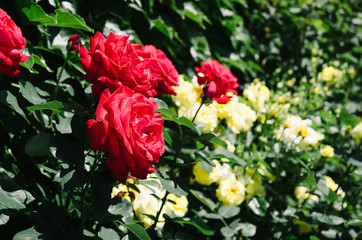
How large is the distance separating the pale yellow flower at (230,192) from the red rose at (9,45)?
99cm

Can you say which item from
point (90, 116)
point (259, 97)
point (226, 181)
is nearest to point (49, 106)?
point (90, 116)

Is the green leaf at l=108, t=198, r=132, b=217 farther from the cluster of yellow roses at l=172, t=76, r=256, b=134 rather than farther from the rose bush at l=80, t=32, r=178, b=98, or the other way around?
the cluster of yellow roses at l=172, t=76, r=256, b=134

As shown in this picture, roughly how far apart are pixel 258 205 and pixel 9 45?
1.23 metres

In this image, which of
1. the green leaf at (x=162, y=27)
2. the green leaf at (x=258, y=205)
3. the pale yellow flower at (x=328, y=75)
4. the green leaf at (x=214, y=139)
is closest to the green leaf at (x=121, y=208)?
the green leaf at (x=214, y=139)

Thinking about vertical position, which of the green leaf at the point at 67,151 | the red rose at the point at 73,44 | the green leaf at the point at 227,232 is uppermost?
the red rose at the point at 73,44

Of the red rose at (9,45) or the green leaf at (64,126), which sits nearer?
the red rose at (9,45)

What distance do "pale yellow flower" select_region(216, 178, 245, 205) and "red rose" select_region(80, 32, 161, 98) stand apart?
2.56 ft

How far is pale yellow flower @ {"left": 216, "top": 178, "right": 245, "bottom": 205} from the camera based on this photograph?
1507 millimetres

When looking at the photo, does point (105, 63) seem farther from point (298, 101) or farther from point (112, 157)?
point (298, 101)

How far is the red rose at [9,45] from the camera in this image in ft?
2.58

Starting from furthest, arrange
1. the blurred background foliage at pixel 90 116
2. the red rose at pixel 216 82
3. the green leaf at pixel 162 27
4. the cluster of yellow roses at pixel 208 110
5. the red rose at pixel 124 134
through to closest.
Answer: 1. the green leaf at pixel 162 27
2. the cluster of yellow roses at pixel 208 110
3. the red rose at pixel 216 82
4. the blurred background foliage at pixel 90 116
5. the red rose at pixel 124 134

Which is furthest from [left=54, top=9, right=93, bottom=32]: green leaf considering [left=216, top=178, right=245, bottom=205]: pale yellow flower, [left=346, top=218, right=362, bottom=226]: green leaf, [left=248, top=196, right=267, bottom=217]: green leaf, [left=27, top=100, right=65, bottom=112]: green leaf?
[left=346, top=218, right=362, bottom=226]: green leaf

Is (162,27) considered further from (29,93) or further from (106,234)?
(106,234)

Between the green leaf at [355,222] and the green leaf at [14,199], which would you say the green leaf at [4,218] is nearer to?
the green leaf at [14,199]
